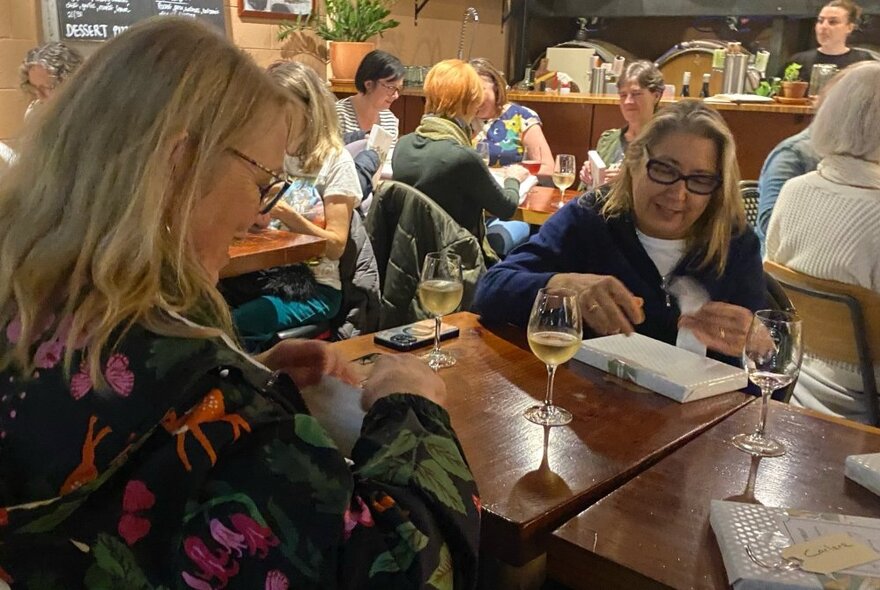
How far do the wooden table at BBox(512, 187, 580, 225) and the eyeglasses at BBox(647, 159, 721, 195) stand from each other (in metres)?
1.36

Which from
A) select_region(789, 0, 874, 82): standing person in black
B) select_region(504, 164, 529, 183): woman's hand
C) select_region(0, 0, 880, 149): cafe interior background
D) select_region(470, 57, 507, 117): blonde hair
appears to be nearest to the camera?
select_region(504, 164, 529, 183): woman's hand

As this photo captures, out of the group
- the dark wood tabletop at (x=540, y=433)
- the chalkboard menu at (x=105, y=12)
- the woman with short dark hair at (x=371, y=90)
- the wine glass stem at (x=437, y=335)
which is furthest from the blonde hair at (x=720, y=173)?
the chalkboard menu at (x=105, y=12)

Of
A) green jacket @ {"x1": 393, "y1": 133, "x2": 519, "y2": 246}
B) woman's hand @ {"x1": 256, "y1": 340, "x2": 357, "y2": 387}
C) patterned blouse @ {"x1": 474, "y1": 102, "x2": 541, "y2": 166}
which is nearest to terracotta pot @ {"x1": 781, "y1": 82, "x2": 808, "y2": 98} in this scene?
patterned blouse @ {"x1": 474, "y1": 102, "x2": 541, "y2": 166}

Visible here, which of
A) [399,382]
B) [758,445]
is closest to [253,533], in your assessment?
[399,382]

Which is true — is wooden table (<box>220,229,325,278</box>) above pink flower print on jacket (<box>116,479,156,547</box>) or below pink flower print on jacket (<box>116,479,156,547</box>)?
below

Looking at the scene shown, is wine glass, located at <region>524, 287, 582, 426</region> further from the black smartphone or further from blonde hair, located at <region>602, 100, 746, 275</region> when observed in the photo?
blonde hair, located at <region>602, 100, 746, 275</region>

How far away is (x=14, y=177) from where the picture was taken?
901 mm

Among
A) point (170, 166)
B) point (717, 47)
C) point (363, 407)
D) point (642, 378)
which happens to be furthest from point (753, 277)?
point (717, 47)

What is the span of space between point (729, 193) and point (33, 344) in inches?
61.5

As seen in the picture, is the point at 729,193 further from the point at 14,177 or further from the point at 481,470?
the point at 14,177

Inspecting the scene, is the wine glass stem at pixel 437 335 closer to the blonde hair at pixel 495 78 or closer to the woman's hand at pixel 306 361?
the woman's hand at pixel 306 361

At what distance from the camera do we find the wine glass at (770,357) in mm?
1276

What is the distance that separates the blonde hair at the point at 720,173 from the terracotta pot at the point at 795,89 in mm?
2960

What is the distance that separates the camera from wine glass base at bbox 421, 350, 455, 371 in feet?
5.16
